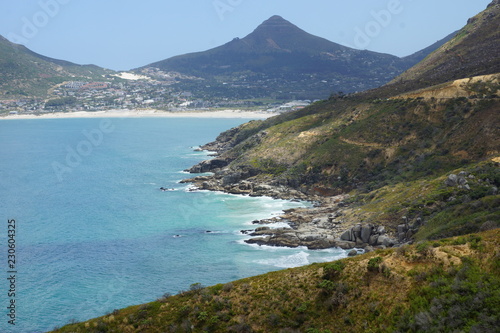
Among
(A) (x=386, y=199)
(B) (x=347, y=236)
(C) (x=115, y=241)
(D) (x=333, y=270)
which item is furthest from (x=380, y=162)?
(D) (x=333, y=270)

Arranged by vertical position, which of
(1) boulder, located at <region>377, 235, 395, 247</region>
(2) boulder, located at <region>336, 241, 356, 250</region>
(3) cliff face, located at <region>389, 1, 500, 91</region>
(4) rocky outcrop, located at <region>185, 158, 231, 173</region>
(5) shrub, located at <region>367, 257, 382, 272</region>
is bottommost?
(2) boulder, located at <region>336, 241, 356, 250</region>

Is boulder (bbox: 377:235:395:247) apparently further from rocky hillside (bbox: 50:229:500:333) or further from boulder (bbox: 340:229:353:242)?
rocky hillside (bbox: 50:229:500:333)

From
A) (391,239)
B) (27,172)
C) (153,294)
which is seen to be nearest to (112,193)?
(27,172)

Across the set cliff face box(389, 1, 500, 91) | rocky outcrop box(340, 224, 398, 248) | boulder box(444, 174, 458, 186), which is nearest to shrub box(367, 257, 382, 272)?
rocky outcrop box(340, 224, 398, 248)

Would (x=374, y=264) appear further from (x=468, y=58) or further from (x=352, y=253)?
(x=468, y=58)

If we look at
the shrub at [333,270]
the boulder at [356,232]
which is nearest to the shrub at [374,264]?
the shrub at [333,270]

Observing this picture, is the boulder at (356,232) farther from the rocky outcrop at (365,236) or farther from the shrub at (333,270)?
the shrub at (333,270)

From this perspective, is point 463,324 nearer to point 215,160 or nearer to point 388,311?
point 388,311
